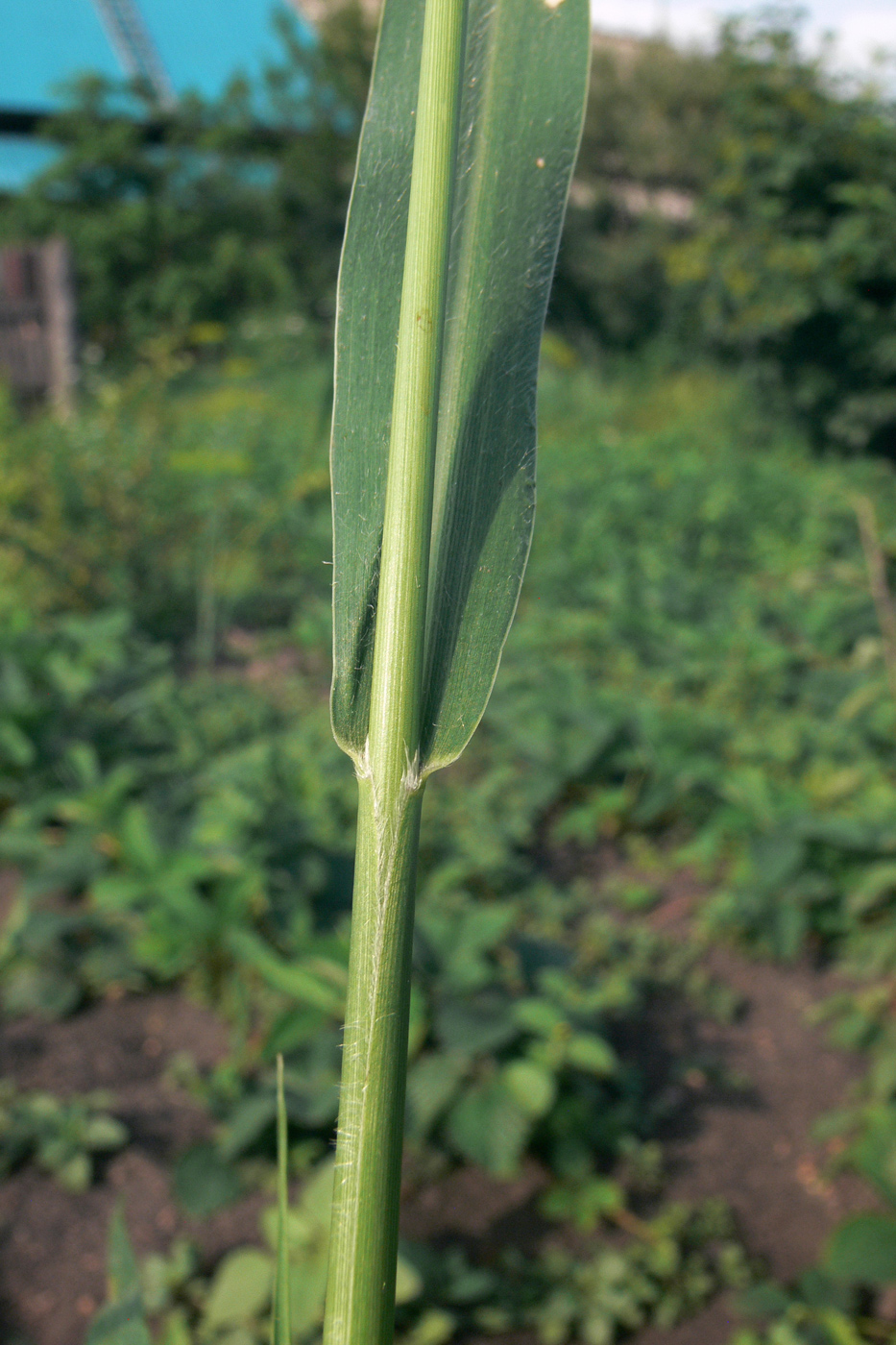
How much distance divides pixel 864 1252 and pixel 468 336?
4.02 ft

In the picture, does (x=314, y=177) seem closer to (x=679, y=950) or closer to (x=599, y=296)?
(x=599, y=296)

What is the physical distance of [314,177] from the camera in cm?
971

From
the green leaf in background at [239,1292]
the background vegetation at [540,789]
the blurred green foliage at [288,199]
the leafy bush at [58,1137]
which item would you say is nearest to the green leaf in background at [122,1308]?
the background vegetation at [540,789]

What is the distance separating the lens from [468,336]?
1.12 ft

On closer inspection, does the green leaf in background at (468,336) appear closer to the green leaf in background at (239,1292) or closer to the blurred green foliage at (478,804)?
the blurred green foliage at (478,804)

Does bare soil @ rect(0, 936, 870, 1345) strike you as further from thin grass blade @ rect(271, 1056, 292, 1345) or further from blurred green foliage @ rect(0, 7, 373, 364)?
blurred green foliage @ rect(0, 7, 373, 364)

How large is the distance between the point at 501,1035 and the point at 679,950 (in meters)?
0.76

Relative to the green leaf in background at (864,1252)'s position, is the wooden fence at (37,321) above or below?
above

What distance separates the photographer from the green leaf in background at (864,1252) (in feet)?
3.85

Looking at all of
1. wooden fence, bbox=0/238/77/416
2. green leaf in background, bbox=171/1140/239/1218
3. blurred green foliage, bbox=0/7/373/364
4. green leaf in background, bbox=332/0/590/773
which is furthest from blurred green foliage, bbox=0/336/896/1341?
blurred green foliage, bbox=0/7/373/364

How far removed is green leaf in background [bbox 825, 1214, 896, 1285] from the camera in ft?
3.85

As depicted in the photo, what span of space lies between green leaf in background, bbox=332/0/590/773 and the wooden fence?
6187 millimetres

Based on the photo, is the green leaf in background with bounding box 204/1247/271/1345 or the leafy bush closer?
the green leaf in background with bounding box 204/1247/271/1345

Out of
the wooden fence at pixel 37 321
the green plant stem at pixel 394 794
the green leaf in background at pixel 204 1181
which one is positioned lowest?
the green leaf in background at pixel 204 1181
